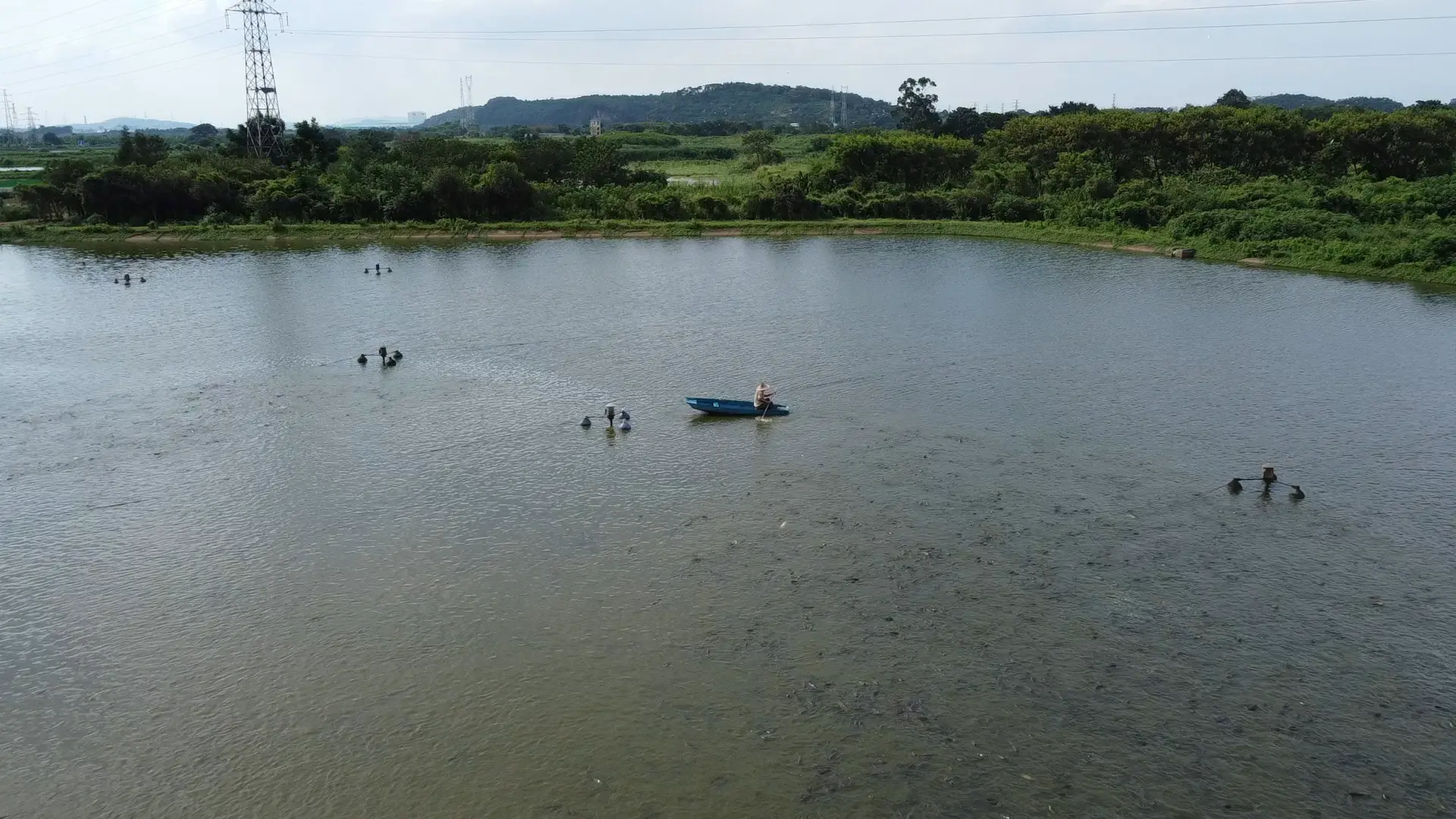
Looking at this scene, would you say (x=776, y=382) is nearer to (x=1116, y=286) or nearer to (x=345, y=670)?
(x=345, y=670)

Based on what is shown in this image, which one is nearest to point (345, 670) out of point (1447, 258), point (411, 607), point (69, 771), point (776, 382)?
point (411, 607)

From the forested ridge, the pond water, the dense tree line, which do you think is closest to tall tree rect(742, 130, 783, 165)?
the dense tree line

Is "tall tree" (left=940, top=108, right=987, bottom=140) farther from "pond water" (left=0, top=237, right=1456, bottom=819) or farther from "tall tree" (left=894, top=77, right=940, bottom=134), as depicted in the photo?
"pond water" (left=0, top=237, right=1456, bottom=819)

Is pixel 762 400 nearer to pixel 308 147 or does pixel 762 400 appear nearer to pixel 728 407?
pixel 728 407

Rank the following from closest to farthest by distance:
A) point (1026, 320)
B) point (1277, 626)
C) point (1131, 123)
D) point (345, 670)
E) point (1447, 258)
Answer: point (345, 670)
point (1277, 626)
point (1026, 320)
point (1447, 258)
point (1131, 123)

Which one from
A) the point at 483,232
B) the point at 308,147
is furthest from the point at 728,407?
the point at 308,147
